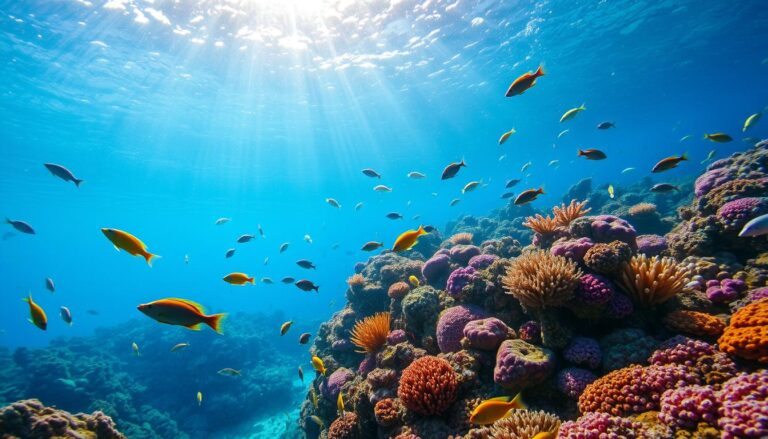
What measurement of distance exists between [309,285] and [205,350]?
15.8 m

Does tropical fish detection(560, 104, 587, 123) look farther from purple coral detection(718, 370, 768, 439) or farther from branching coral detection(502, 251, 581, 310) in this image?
purple coral detection(718, 370, 768, 439)

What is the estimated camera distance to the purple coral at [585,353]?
374 cm

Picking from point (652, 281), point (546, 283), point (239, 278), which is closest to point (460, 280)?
point (546, 283)

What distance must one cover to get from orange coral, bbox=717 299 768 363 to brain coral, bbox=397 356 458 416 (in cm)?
294

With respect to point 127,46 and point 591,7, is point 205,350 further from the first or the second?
point 591,7

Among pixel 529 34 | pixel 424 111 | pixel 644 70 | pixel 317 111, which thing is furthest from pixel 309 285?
pixel 644 70

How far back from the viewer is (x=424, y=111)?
32656mm

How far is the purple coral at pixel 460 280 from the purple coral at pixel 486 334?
43.6 inches

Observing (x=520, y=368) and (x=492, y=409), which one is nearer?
(x=492, y=409)

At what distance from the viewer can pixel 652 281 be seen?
12.9ft

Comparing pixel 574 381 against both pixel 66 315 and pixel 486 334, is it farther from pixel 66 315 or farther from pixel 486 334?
pixel 66 315

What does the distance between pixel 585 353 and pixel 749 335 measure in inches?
56.9

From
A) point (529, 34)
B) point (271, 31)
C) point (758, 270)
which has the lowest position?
point (758, 270)

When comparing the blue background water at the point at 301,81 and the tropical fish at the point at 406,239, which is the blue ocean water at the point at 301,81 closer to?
the blue background water at the point at 301,81
